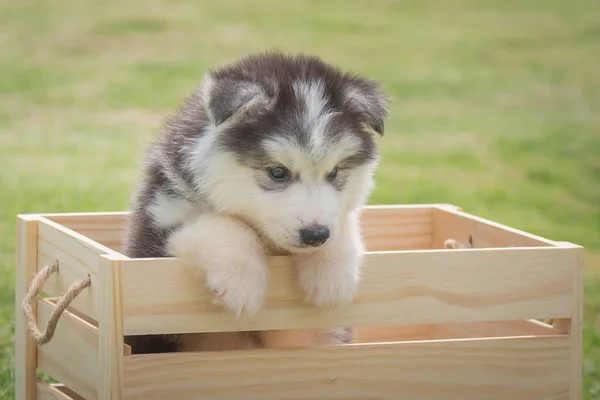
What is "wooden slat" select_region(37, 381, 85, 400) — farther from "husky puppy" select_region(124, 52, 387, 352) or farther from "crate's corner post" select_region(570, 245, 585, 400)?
"crate's corner post" select_region(570, 245, 585, 400)

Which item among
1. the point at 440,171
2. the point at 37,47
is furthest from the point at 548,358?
the point at 37,47

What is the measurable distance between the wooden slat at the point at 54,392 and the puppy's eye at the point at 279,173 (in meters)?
1.08

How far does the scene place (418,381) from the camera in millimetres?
3150

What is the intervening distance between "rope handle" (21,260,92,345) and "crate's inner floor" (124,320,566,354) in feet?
1.74

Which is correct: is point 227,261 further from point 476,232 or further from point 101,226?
point 476,232

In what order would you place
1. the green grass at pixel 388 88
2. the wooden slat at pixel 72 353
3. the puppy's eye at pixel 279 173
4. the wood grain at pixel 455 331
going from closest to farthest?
the puppy's eye at pixel 279 173
the wooden slat at pixel 72 353
the wood grain at pixel 455 331
the green grass at pixel 388 88

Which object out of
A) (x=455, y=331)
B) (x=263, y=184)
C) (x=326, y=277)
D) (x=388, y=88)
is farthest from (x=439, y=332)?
(x=388, y=88)

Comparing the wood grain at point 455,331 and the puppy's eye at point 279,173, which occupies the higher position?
the puppy's eye at point 279,173

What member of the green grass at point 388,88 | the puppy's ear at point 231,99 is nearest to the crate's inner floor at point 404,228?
the puppy's ear at point 231,99

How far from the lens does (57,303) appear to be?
3.04 meters

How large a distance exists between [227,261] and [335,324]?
0.45 m

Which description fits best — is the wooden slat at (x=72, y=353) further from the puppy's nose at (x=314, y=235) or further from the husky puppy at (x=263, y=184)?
the puppy's nose at (x=314, y=235)

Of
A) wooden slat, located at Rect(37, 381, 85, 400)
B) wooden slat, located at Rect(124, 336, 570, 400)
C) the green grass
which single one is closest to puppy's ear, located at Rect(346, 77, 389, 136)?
wooden slat, located at Rect(124, 336, 570, 400)

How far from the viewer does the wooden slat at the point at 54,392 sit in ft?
11.0
